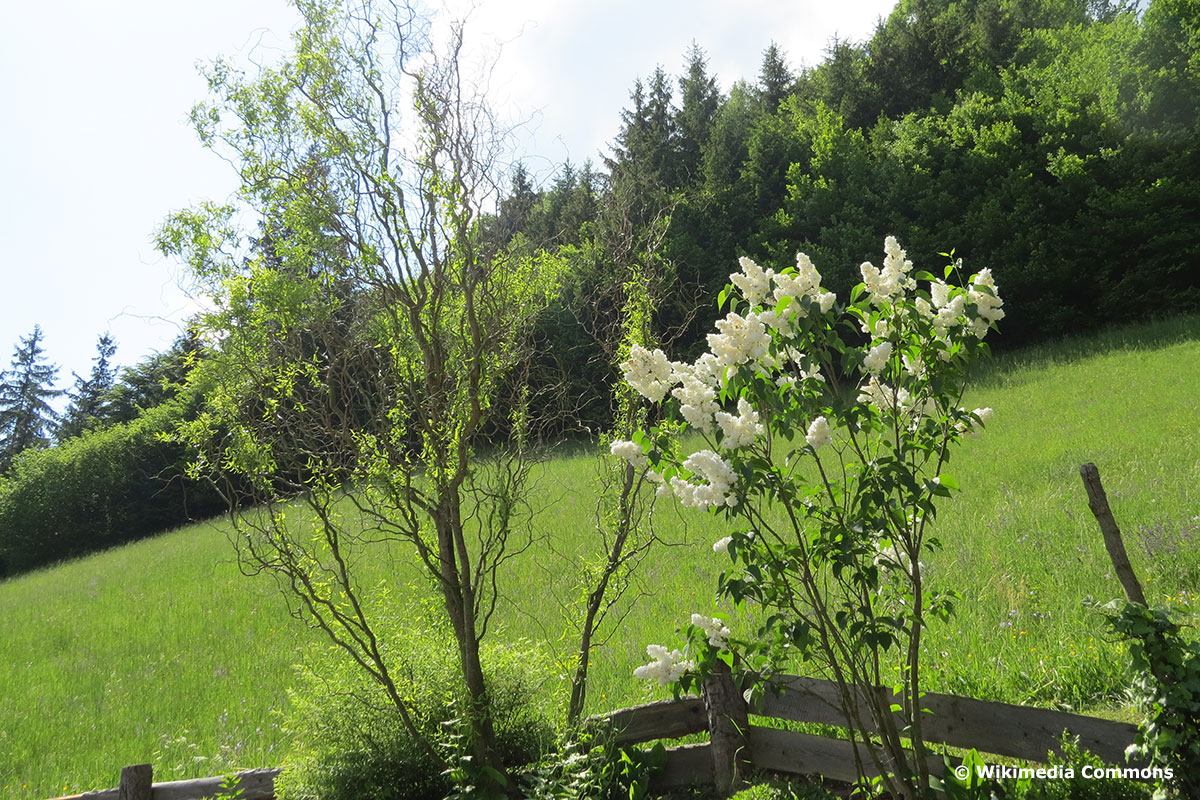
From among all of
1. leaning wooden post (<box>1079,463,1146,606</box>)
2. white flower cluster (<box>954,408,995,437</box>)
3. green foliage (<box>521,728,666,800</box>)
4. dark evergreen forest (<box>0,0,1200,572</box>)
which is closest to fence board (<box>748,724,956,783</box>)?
green foliage (<box>521,728,666,800</box>)

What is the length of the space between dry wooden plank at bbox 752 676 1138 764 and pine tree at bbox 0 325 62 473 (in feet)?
194

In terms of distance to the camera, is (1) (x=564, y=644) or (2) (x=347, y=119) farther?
(1) (x=564, y=644)

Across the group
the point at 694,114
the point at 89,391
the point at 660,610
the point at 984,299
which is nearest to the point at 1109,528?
the point at 984,299

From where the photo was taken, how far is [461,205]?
4.34 meters

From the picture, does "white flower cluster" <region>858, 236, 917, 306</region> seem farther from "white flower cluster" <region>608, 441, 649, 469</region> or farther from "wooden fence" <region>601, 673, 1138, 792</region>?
"wooden fence" <region>601, 673, 1138, 792</region>

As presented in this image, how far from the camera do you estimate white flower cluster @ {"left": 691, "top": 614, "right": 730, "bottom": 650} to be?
3102 millimetres

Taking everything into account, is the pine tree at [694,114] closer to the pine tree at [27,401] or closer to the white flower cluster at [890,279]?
the white flower cluster at [890,279]

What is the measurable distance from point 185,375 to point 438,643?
226 cm

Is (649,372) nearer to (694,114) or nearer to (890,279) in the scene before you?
(890,279)

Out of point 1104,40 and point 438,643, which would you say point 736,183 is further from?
point 438,643

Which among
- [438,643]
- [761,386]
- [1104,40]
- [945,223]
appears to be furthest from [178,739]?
[1104,40]

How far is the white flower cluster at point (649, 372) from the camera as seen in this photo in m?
2.95

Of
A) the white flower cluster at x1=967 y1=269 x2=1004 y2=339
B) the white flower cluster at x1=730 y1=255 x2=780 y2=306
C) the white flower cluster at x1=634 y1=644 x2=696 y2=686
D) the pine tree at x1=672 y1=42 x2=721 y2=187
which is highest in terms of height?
the pine tree at x1=672 y1=42 x2=721 y2=187

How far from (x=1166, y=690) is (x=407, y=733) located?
11.8ft
